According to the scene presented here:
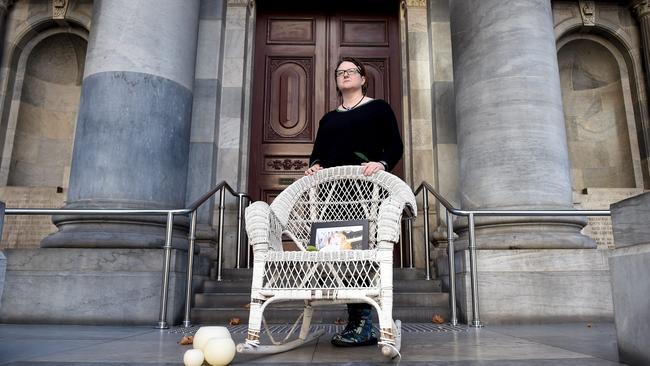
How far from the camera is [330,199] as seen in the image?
3385mm

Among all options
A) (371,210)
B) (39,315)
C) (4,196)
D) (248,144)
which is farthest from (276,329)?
(4,196)

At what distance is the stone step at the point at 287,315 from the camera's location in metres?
5.06

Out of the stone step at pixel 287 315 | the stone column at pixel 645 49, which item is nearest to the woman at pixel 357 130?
the stone step at pixel 287 315

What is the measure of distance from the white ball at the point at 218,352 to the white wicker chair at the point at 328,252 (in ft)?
0.63

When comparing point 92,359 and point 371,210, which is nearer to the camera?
point 92,359

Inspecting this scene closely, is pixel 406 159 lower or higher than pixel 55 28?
lower

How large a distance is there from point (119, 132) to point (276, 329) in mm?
2827

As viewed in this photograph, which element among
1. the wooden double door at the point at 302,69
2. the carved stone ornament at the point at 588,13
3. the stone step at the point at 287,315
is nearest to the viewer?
the stone step at the point at 287,315

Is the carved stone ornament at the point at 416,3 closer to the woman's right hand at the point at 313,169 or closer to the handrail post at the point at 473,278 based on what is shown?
the handrail post at the point at 473,278

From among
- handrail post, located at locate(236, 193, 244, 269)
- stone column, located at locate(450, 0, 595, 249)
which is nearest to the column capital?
handrail post, located at locate(236, 193, 244, 269)

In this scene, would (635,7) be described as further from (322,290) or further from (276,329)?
(322,290)

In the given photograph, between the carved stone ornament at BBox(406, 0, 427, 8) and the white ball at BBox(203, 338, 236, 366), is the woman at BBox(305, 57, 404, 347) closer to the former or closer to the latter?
the white ball at BBox(203, 338, 236, 366)

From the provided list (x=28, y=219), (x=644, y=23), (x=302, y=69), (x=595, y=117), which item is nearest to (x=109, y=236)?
(x=28, y=219)

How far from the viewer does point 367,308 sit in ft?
10.3
